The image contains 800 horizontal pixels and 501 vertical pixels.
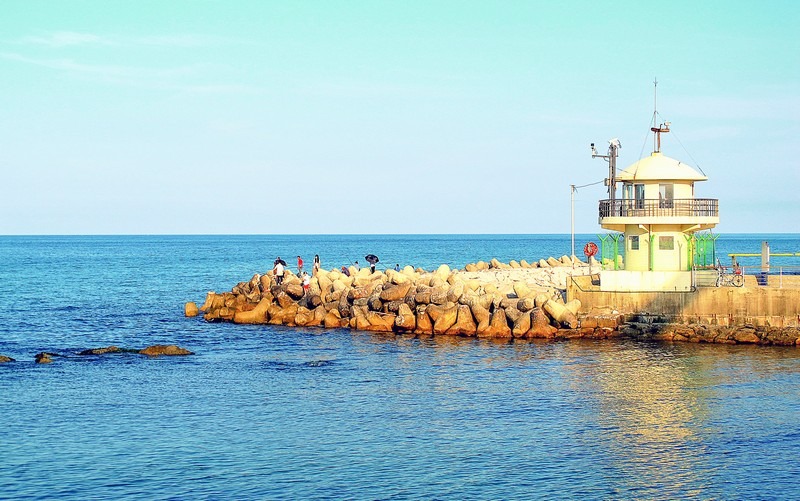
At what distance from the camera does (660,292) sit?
3869 centimetres

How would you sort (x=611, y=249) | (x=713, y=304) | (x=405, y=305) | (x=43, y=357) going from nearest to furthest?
(x=43, y=357) → (x=713, y=304) → (x=611, y=249) → (x=405, y=305)

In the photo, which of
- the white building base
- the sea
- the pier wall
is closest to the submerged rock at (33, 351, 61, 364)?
the sea

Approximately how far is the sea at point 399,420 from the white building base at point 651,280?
8.89 ft

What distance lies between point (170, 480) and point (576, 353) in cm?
1944

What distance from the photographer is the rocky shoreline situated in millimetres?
38719

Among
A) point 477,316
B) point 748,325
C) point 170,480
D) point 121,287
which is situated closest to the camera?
point 170,480

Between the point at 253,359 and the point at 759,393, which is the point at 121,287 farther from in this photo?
the point at 759,393

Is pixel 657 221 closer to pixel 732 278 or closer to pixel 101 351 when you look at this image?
pixel 732 278

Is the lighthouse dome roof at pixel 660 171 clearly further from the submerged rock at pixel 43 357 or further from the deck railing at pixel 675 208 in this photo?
the submerged rock at pixel 43 357

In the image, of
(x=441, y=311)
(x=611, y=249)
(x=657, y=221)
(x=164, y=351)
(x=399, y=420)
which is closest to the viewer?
(x=399, y=420)

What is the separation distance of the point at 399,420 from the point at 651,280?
701 inches

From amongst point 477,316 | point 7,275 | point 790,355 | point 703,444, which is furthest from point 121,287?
point 703,444

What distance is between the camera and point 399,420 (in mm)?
25766

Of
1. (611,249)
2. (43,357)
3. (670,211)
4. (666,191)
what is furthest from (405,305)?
(43,357)
